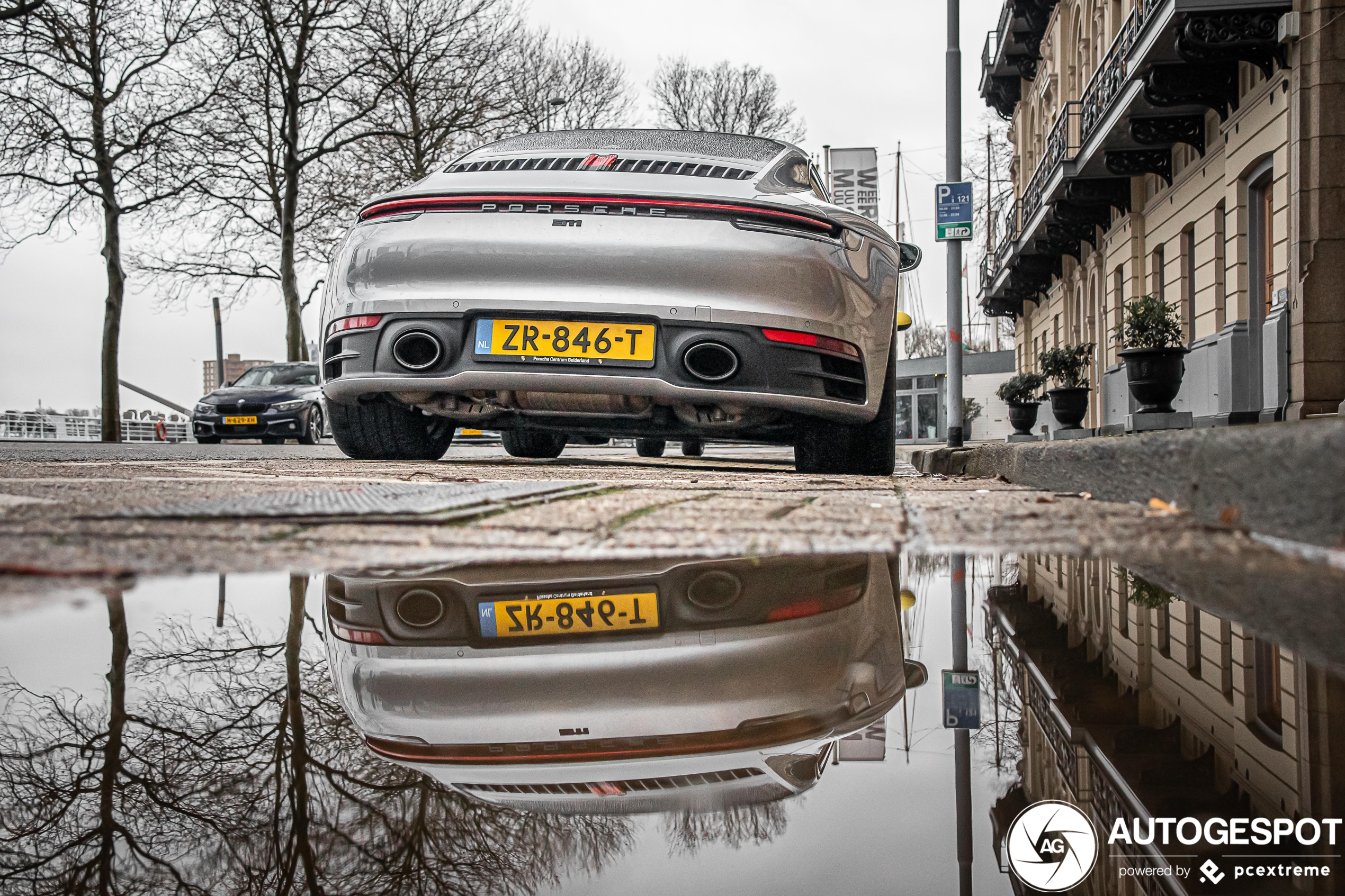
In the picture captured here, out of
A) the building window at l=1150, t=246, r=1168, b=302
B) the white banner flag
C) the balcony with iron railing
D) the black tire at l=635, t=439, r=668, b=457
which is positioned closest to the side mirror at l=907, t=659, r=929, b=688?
the black tire at l=635, t=439, r=668, b=457

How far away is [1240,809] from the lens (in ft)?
2.71

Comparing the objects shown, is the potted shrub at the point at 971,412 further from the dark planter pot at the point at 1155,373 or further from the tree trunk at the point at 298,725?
the tree trunk at the point at 298,725

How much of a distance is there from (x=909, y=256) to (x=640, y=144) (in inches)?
55.5

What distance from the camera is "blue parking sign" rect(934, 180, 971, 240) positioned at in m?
12.1

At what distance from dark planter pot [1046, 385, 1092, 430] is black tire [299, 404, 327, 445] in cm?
1056

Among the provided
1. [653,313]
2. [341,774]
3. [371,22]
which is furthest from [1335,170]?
[371,22]

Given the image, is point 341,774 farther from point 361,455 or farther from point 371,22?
point 371,22

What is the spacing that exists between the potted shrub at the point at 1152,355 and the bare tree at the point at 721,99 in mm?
19919

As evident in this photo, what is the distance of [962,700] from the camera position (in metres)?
1.16

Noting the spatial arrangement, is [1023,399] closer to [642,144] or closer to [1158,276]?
[1158,276]

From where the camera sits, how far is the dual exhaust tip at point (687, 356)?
12.7 feet

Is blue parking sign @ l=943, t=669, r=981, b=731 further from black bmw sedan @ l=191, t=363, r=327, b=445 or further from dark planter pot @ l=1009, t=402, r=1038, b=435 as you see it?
dark planter pot @ l=1009, t=402, r=1038, b=435

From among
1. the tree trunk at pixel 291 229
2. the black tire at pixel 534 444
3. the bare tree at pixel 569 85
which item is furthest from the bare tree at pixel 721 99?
the black tire at pixel 534 444

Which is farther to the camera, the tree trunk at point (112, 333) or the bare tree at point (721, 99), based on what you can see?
the bare tree at point (721, 99)
